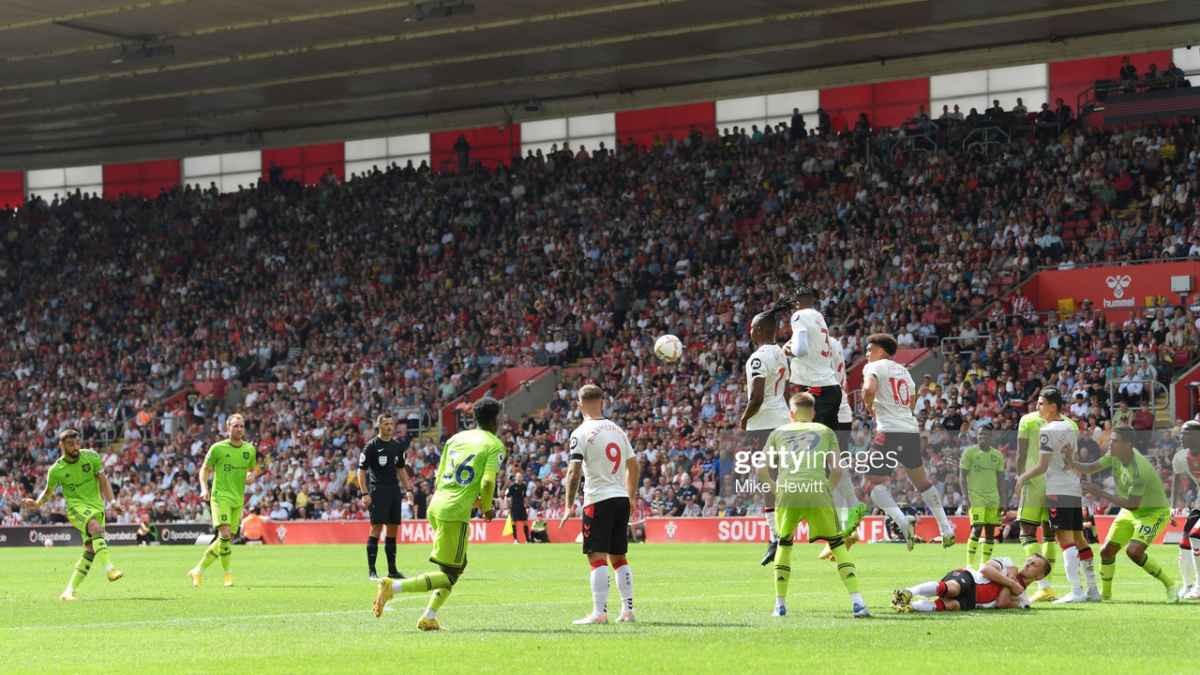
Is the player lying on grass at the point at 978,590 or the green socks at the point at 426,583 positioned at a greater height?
the green socks at the point at 426,583

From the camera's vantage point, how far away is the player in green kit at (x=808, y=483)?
49.7 feet

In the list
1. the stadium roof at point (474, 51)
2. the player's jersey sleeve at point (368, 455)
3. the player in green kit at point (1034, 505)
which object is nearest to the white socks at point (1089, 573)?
the player in green kit at point (1034, 505)

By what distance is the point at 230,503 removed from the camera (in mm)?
24328

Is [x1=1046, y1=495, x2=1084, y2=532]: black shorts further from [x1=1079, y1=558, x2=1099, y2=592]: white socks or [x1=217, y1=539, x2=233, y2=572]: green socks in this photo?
[x1=217, y1=539, x2=233, y2=572]: green socks

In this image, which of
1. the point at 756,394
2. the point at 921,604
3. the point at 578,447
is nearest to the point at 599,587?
the point at 578,447

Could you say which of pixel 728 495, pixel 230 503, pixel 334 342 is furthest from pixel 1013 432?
pixel 334 342

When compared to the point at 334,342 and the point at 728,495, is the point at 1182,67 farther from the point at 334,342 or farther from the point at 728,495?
the point at 334,342

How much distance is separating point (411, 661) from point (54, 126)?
56.8 metres

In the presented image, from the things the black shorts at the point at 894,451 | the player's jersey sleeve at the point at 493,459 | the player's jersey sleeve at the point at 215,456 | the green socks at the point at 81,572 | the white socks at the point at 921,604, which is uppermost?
the player's jersey sleeve at the point at 493,459

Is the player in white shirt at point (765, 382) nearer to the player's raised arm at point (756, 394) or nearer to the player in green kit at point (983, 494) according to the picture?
the player's raised arm at point (756, 394)

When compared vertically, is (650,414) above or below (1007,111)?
below

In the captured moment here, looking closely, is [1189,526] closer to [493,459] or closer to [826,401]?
[826,401]

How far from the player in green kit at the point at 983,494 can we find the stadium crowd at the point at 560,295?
6.81 metres

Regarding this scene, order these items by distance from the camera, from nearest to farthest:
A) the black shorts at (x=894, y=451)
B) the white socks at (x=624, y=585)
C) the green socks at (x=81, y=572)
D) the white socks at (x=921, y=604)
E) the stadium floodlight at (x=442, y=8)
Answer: the white socks at (x=624, y=585) → the white socks at (x=921, y=604) → the black shorts at (x=894, y=451) → the green socks at (x=81, y=572) → the stadium floodlight at (x=442, y=8)
